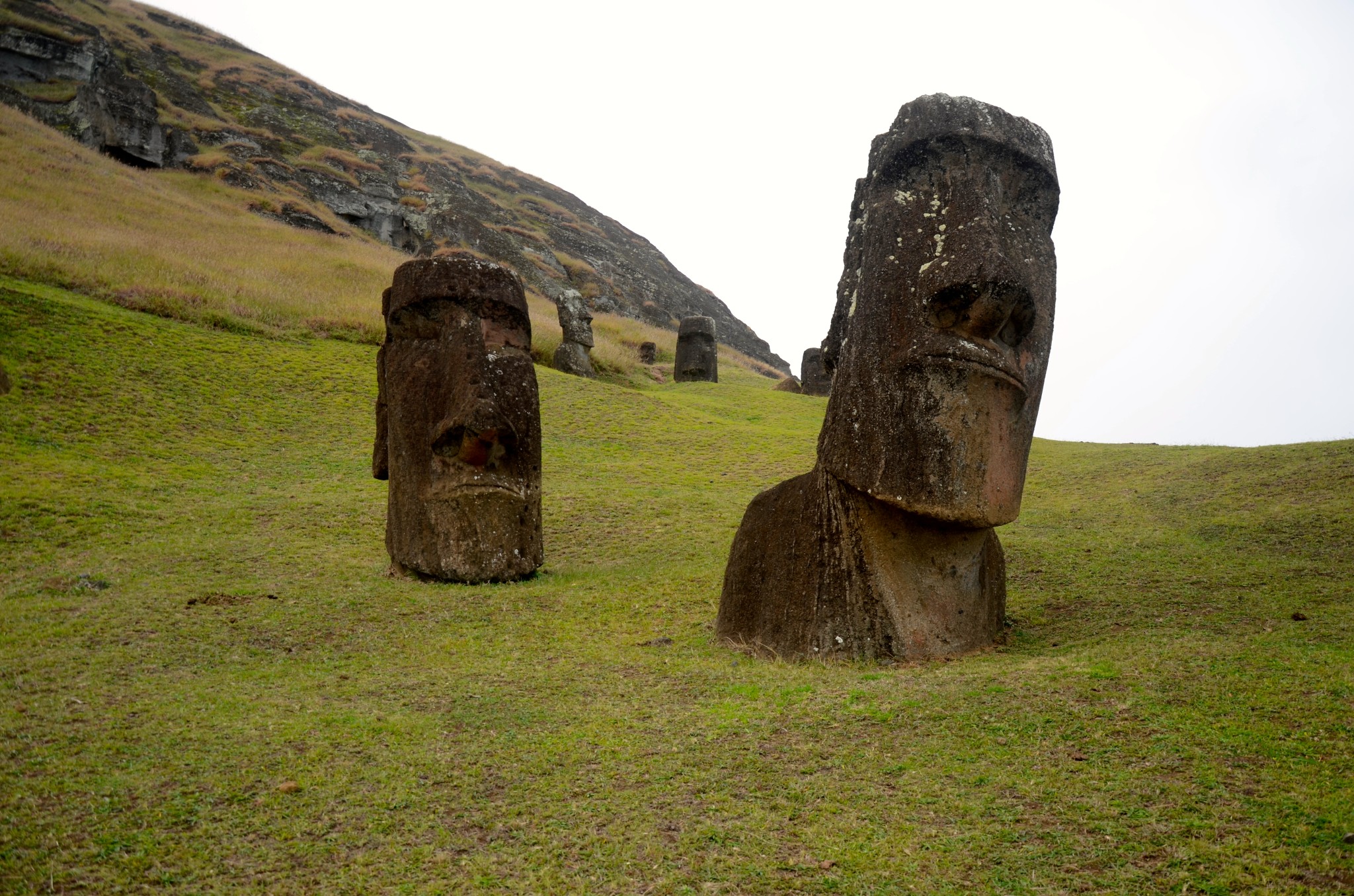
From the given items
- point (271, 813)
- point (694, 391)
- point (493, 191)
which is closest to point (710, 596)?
point (271, 813)

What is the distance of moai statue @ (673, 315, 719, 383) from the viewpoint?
32.5 m

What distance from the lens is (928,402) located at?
6.41 m

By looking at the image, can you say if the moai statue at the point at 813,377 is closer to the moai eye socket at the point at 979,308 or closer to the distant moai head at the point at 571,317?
the distant moai head at the point at 571,317

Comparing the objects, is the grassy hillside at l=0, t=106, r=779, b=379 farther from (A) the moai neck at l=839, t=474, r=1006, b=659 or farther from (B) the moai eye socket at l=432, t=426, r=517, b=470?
(A) the moai neck at l=839, t=474, r=1006, b=659

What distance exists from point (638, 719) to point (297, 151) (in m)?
52.3

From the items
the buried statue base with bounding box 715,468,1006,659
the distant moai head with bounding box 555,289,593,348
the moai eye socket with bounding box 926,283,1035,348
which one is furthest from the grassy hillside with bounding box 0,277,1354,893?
the distant moai head with bounding box 555,289,593,348

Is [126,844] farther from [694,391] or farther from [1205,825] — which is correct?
[694,391]

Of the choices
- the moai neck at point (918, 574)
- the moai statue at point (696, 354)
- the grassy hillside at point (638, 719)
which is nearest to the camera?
the grassy hillside at point (638, 719)

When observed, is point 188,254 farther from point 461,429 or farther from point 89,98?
point 461,429

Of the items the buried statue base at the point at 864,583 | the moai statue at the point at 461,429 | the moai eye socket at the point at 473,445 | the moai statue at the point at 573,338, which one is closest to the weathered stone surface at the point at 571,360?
the moai statue at the point at 573,338

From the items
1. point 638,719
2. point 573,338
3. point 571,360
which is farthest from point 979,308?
point 573,338

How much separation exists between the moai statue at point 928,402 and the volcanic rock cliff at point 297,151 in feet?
126

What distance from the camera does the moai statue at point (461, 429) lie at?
9766mm

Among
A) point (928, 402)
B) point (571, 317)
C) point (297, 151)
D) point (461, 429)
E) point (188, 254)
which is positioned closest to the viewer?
point (928, 402)
